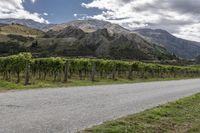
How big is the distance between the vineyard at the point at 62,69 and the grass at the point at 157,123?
1901cm

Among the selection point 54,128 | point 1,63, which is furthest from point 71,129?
point 1,63

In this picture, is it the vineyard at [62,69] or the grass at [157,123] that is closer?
the grass at [157,123]

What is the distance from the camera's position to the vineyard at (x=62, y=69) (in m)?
42.1

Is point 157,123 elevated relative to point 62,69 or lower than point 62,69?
lower

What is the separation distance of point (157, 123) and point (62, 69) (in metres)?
36.8

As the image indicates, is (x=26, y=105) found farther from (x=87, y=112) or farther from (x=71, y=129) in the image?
(x=71, y=129)

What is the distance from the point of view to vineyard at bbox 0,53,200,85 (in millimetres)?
42144

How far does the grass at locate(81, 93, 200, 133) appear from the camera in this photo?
37.7ft

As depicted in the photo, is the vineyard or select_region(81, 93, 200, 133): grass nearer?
select_region(81, 93, 200, 133): grass

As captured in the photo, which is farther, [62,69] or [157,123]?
[62,69]

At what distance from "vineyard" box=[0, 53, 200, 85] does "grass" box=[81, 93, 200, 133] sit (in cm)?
1901

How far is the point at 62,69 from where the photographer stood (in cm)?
4962

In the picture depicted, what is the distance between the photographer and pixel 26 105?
584 inches

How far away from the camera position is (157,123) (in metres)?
13.4
